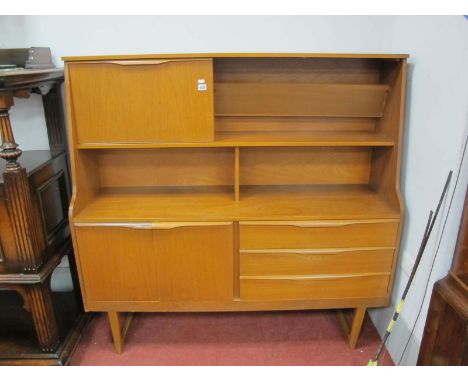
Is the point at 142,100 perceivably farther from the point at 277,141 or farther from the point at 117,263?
the point at 117,263

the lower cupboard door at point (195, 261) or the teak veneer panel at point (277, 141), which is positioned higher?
the teak veneer panel at point (277, 141)

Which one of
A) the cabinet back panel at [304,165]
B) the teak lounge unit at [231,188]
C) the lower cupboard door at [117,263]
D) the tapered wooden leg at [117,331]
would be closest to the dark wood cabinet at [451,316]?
the teak lounge unit at [231,188]

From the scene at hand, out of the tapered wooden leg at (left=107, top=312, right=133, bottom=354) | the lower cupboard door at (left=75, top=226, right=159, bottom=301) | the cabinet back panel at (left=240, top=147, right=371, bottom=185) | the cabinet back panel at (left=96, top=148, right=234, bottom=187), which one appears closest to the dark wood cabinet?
the cabinet back panel at (left=240, top=147, right=371, bottom=185)

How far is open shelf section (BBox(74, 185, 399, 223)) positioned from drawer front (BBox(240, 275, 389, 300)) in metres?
0.32

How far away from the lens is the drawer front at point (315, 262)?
160cm

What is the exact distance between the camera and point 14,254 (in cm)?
152

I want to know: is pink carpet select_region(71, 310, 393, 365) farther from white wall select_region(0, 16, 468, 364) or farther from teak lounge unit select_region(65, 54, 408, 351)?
white wall select_region(0, 16, 468, 364)

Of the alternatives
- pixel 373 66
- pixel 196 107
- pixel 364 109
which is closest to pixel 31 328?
pixel 196 107

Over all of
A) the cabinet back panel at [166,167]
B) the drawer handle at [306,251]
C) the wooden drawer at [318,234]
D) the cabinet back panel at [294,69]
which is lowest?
the drawer handle at [306,251]

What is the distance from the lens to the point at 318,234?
1.57 m

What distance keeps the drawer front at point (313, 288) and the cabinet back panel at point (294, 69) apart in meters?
0.99

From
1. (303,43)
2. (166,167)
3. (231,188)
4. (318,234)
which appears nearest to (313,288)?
(318,234)

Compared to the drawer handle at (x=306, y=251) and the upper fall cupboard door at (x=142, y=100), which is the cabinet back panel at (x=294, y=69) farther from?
the drawer handle at (x=306, y=251)

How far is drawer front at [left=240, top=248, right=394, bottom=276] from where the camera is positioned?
160 centimetres
